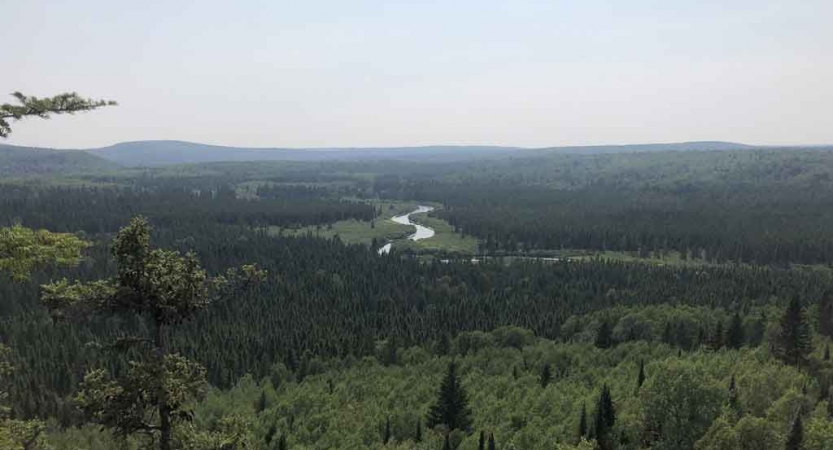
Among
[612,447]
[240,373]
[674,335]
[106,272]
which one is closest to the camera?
[612,447]

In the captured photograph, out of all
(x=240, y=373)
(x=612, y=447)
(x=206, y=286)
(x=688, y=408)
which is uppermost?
(x=206, y=286)

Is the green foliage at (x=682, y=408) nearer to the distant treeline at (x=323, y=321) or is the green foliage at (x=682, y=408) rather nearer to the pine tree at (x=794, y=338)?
the pine tree at (x=794, y=338)

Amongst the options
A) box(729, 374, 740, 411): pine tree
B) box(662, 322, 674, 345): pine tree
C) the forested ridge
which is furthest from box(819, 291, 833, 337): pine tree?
box(729, 374, 740, 411): pine tree

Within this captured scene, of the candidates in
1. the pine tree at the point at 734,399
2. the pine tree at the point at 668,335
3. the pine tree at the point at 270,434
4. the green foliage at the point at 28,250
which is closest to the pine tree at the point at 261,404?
the pine tree at the point at 270,434

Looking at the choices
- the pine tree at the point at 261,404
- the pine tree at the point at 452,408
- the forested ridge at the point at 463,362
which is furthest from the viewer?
the pine tree at the point at 261,404

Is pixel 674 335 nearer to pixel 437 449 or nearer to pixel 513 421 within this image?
pixel 513 421

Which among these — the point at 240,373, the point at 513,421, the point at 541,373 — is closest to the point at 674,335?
the point at 541,373

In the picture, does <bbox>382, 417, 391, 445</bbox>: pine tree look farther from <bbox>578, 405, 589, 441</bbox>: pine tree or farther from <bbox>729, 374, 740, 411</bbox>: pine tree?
<bbox>729, 374, 740, 411</bbox>: pine tree
